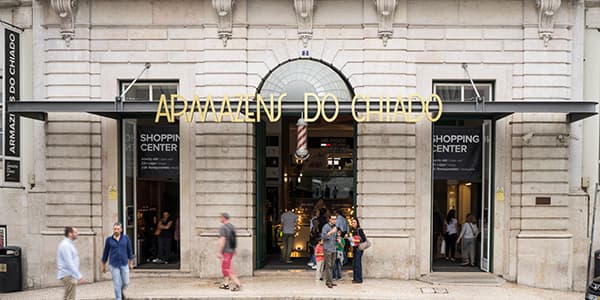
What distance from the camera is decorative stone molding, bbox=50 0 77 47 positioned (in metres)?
13.3

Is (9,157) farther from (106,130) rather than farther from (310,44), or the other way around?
(310,44)

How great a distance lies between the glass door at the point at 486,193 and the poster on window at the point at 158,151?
29.3 ft

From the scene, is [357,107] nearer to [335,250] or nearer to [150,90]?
[335,250]

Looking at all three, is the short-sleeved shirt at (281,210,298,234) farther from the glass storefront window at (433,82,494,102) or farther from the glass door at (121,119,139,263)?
the glass storefront window at (433,82,494,102)

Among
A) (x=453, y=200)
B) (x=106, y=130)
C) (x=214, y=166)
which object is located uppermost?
(x=106, y=130)

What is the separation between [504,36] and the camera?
44.3 feet

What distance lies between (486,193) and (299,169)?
28.5 ft

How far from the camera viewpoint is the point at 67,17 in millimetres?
13484

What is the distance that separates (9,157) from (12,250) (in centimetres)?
256

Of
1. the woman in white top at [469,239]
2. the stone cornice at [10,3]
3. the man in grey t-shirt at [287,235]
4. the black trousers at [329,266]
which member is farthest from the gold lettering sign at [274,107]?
the stone cornice at [10,3]

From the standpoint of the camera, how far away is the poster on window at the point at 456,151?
543 inches

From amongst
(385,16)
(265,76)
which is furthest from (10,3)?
(385,16)

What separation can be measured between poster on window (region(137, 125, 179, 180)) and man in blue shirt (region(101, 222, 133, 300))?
11.6 ft

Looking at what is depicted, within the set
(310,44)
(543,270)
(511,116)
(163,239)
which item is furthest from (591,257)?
(163,239)
